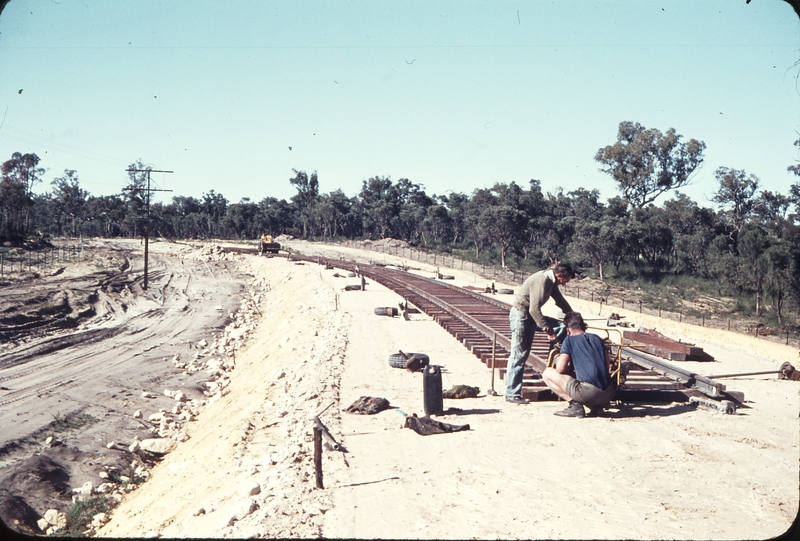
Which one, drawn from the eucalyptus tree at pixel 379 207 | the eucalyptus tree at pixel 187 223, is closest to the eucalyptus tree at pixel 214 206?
the eucalyptus tree at pixel 187 223

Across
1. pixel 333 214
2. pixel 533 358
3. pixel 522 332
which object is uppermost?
pixel 333 214

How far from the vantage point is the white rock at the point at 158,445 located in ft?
35.6

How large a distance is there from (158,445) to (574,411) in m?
7.53

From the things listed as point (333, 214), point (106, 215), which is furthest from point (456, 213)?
point (106, 215)

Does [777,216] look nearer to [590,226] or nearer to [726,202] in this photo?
[726,202]

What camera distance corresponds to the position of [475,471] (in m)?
5.52

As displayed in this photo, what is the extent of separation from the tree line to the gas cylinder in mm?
8588

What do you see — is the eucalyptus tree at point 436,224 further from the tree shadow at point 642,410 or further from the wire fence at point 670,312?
the tree shadow at point 642,410

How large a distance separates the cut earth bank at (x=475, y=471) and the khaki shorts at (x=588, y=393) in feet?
0.77

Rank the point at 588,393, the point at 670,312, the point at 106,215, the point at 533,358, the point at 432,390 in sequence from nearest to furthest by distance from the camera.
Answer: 1. the point at 588,393
2. the point at 432,390
3. the point at 533,358
4. the point at 670,312
5. the point at 106,215

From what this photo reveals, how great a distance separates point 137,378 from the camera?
1725cm

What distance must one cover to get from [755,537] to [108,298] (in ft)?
109

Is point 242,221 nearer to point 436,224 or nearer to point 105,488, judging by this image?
point 436,224

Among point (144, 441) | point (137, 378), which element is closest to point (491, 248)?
point (137, 378)
